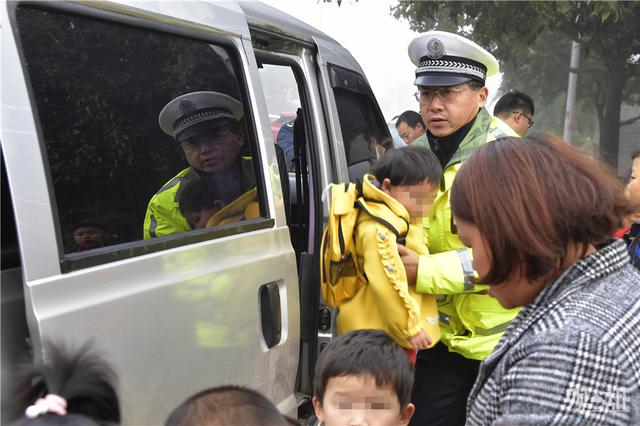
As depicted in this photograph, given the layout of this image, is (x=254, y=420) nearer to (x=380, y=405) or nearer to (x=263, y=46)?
(x=380, y=405)

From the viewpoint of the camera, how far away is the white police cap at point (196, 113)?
86.4 inches

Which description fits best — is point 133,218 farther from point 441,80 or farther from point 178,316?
point 441,80

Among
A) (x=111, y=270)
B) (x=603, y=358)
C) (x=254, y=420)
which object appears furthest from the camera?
(x=111, y=270)

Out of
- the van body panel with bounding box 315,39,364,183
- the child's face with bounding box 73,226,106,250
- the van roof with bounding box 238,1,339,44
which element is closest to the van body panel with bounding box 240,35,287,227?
the van roof with bounding box 238,1,339,44

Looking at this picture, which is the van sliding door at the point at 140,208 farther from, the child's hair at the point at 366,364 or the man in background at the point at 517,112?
the man in background at the point at 517,112

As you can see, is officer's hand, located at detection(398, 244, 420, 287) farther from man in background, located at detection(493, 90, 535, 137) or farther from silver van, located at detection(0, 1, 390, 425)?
man in background, located at detection(493, 90, 535, 137)

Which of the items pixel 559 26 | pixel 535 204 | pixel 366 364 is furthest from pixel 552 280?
pixel 559 26

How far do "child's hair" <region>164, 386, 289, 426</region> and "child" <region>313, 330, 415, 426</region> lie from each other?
1.74 ft

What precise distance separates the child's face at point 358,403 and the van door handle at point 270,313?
49cm

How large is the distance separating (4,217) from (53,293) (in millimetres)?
215

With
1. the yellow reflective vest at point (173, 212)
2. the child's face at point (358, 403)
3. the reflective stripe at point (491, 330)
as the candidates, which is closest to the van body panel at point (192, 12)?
the yellow reflective vest at point (173, 212)

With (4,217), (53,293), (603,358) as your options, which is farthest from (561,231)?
(4,217)

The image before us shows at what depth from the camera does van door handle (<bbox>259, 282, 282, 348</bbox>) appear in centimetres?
242

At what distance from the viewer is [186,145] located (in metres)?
2.28
